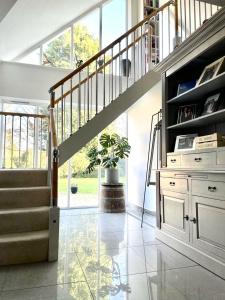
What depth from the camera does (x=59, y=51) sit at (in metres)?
5.67

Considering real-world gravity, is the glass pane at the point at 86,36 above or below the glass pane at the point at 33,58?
above

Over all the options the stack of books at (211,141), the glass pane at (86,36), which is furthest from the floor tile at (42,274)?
the glass pane at (86,36)

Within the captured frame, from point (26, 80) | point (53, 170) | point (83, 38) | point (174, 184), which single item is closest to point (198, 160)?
point (174, 184)

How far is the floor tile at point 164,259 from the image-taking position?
2.39 m

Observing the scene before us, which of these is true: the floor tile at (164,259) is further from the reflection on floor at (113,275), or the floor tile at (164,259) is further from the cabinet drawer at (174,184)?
the cabinet drawer at (174,184)

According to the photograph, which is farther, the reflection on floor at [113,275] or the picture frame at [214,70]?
the picture frame at [214,70]

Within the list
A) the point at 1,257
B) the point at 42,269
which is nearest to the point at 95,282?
the point at 42,269

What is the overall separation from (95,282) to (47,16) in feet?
15.6

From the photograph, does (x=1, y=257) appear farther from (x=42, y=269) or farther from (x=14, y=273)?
(x=42, y=269)

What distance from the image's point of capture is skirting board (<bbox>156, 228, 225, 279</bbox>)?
2189mm

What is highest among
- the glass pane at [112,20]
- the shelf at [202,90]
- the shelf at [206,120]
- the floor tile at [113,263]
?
the glass pane at [112,20]

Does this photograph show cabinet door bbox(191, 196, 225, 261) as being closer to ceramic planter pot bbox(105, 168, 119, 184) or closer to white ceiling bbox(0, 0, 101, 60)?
ceramic planter pot bbox(105, 168, 119, 184)

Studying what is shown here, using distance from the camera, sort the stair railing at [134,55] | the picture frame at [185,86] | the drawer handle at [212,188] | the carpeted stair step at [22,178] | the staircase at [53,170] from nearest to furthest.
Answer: the drawer handle at [212,188]
the staircase at [53,170]
the picture frame at [185,86]
the carpeted stair step at [22,178]
the stair railing at [134,55]

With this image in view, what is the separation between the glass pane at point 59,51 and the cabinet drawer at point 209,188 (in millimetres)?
4307
